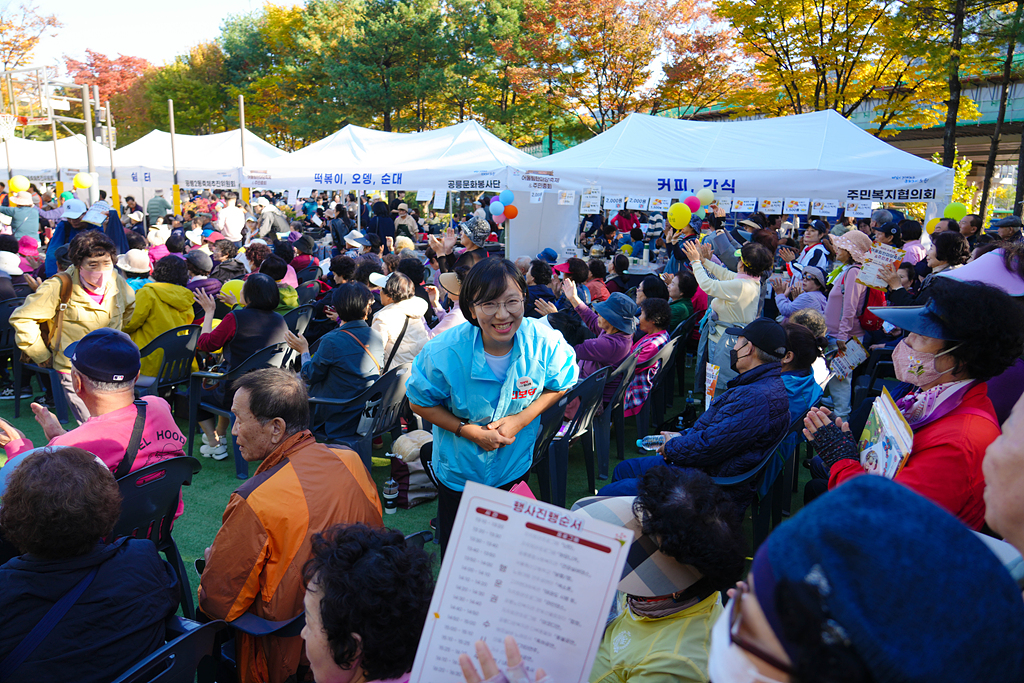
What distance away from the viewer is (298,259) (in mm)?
8867

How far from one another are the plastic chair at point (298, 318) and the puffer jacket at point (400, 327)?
1463 millimetres

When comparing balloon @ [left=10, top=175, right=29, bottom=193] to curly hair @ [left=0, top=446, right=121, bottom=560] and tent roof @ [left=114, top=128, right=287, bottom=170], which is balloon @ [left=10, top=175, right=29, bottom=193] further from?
curly hair @ [left=0, top=446, right=121, bottom=560]

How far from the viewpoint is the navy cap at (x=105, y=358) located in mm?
2852

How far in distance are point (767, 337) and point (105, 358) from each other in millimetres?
3209

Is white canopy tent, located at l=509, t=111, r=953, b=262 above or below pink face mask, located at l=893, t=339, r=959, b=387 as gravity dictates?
above

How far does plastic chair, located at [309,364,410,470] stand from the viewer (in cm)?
443

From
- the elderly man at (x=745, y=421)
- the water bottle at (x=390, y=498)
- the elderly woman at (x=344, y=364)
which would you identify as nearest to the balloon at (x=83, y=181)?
the elderly woman at (x=344, y=364)

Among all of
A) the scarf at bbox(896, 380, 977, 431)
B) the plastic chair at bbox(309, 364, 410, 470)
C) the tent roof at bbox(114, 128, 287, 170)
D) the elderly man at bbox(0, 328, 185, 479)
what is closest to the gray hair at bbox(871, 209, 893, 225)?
the plastic chair at bbox(309, 364, 410, 470)

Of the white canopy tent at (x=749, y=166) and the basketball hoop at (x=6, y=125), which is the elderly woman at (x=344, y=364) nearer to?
the white canopy tent at (x=749, y=166)

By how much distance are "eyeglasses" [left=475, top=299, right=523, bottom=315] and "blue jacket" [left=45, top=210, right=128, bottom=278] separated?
16.5ft

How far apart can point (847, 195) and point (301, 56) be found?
120ft

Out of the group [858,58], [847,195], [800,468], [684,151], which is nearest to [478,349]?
[800,468]

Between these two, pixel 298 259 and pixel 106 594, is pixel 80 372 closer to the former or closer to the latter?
pixel 106 594

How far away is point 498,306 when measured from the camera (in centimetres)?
267
